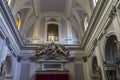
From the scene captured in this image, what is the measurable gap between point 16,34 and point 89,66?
5.12 meters

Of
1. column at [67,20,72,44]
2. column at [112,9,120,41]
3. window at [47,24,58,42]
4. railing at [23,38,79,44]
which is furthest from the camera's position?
window at [47,24,58,42]

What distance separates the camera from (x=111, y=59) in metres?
7.98

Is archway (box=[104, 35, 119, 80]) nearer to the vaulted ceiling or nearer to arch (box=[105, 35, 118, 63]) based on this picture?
arch (box=[105, 35, 118, 63])

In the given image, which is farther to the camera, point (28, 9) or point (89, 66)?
point (28, 9)

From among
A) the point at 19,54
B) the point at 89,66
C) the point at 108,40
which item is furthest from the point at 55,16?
the point at 108,40

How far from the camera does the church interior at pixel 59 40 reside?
7.95m

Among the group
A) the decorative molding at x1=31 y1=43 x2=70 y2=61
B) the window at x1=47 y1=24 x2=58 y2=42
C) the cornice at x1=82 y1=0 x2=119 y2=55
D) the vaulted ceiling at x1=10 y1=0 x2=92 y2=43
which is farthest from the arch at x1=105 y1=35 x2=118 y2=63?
the window at x1=47 y1=24 x2=58 y2=42

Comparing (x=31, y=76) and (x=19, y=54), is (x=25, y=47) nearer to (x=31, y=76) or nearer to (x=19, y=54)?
(x=19, y=54)

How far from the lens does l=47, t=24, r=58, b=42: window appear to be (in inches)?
505

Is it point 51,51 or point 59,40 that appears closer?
point 51,51

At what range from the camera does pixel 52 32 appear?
1317 cm

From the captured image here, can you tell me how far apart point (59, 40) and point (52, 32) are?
995mm

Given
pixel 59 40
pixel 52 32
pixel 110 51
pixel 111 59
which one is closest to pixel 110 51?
pixel 110 51

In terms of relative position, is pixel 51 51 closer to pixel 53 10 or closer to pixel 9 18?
pixel 53 10
